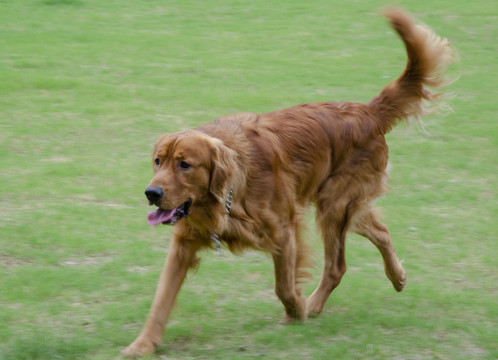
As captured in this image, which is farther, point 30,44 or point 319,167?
point 30,44

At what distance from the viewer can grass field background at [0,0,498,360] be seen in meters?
5.11

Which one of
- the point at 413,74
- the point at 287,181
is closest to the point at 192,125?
the point at 413,74

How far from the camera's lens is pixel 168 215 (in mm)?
4586

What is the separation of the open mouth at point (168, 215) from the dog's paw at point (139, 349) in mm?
761

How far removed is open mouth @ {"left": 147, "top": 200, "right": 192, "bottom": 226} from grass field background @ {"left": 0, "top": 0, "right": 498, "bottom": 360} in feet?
Result: 2.79

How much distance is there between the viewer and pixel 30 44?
42.5 feet

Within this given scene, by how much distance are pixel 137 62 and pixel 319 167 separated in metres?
7.54

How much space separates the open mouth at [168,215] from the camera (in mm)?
4543

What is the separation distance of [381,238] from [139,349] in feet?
7.19

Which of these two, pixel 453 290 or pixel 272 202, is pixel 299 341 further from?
pixel 453 290

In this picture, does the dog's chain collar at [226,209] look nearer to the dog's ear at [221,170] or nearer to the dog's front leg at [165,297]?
the dog's ear at [221,170]

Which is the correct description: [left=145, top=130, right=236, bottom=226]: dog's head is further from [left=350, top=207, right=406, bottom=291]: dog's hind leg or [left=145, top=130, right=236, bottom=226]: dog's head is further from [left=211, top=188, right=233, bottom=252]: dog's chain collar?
[left=350, top=207, right=406, bottom=291]: dog's hind leg

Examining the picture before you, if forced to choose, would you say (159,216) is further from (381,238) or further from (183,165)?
(381,238)

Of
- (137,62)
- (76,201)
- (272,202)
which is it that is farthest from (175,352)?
(137,62)
